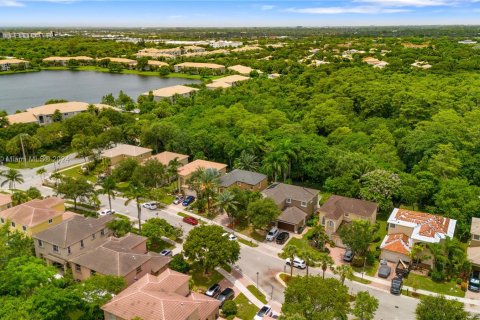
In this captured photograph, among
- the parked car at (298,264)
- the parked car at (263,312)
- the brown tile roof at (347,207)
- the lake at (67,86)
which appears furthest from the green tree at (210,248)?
the lake at (67,86)

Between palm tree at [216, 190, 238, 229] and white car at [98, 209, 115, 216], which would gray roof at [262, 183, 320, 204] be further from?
white car at [98, 209, 115, 216]

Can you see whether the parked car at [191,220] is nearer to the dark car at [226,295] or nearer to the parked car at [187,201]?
the parked car at [187,201]

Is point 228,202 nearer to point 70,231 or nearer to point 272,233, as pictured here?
point 272,233

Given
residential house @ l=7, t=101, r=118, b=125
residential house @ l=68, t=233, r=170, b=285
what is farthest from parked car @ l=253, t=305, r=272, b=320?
residential house @ l=7, t=101, r=118, b=125

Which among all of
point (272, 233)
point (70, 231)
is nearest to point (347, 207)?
point (272, 233)

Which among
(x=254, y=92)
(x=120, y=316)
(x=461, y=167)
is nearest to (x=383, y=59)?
(x=254, y=92)

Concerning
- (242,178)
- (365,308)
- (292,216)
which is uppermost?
(242,178)

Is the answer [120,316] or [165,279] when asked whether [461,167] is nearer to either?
[165,279]

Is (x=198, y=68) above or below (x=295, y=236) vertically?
above
